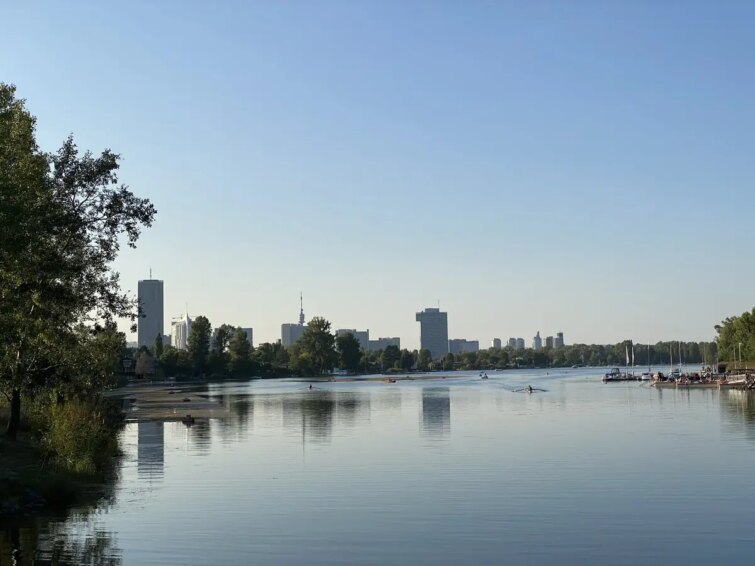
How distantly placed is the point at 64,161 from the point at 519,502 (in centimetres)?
2890

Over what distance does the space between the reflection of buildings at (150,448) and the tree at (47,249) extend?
25.6ft

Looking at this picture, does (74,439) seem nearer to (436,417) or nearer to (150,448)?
(150,448)

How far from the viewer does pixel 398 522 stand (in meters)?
33.9

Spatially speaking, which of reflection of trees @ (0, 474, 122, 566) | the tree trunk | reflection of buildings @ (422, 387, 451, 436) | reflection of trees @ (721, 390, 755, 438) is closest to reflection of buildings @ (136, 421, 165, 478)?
the tree trunk

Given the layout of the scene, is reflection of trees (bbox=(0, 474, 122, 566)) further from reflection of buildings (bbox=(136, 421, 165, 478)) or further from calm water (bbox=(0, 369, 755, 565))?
reflection of buildings (bbox=(136, 421, 165, 478))

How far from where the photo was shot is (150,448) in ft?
209

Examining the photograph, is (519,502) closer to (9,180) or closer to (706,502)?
(706,502)

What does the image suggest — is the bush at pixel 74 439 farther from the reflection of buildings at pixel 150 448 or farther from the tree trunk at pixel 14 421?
the tree trunk at pixel 14 421

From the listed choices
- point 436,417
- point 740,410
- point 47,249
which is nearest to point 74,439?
point 47,249

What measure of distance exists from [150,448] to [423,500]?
104ft

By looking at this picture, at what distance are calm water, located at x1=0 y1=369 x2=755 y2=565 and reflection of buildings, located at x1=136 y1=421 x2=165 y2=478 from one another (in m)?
0.23

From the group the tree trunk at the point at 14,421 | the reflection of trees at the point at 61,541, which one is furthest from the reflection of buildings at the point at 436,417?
the reflection of trees at the point at 61,541

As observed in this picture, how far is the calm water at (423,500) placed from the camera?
28953 mm

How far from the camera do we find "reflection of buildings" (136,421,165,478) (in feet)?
167
